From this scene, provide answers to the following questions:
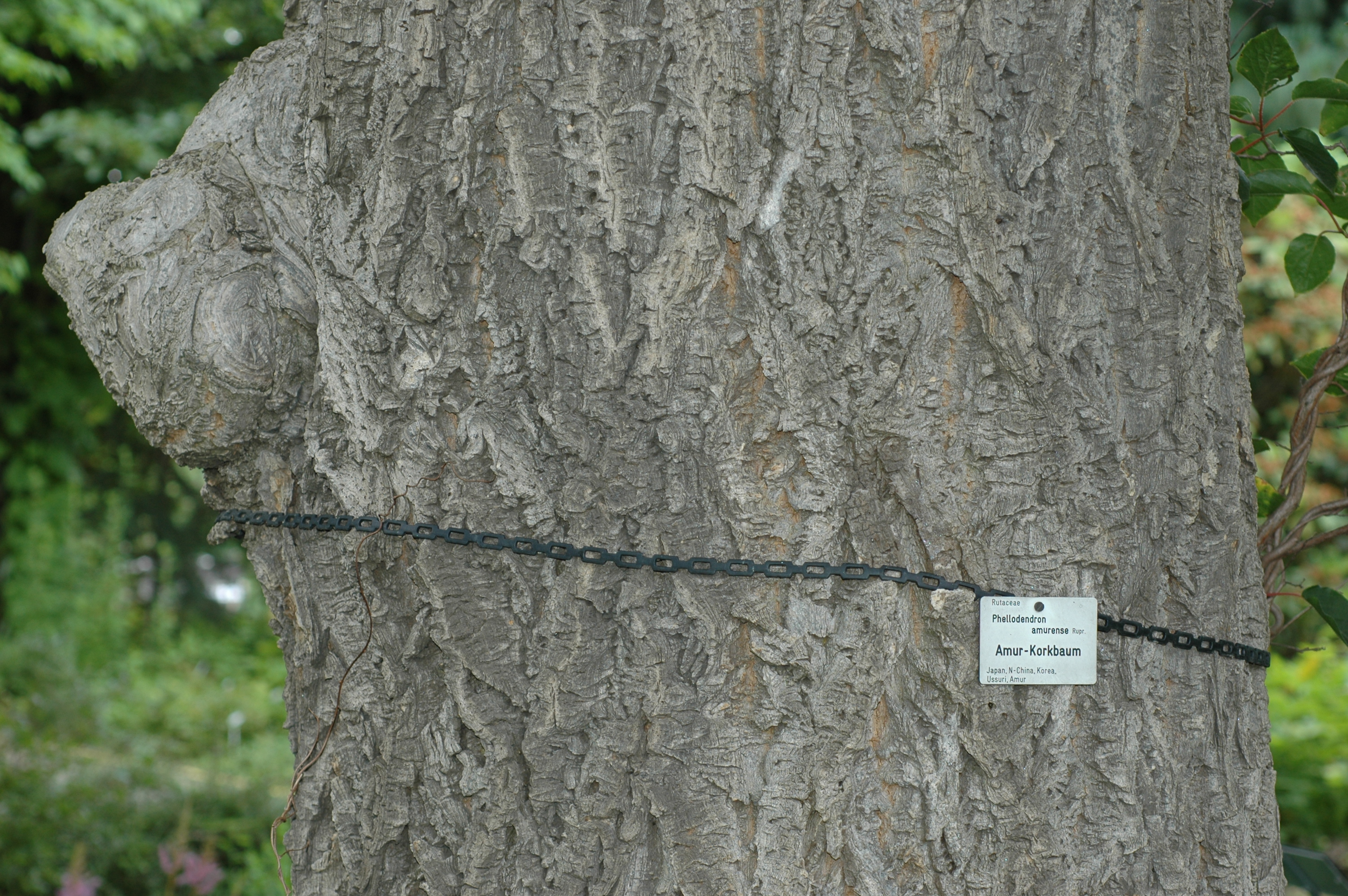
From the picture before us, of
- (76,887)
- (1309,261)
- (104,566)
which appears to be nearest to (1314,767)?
(1309,261)

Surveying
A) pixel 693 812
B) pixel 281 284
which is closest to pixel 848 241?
pixel 693 812

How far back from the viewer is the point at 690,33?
1105 millimetres

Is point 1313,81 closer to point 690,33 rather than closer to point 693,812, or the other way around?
point 690,33

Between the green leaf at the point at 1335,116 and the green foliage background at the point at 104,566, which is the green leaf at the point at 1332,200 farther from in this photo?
the green foliage background at the point at 104,566

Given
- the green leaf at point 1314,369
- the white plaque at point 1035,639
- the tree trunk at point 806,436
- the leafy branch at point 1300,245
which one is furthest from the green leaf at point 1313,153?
the white plaque at point 1035,639

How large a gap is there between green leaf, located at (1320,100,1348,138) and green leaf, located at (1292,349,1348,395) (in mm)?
345

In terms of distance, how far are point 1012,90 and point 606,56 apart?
1.47ft

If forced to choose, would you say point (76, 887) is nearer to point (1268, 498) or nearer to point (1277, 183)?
point (1268, 498)

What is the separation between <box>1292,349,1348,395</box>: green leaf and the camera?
1603 millimetres

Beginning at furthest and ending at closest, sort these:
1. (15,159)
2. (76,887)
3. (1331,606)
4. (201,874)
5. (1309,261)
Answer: (15,159), (201,874), (76,887), (1309,261), (1331,606)

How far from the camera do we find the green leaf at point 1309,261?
1.67 meters

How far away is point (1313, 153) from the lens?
1.51 m

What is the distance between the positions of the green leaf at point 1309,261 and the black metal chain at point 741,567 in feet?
2.55

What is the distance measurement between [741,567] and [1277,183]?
3.84 feet
